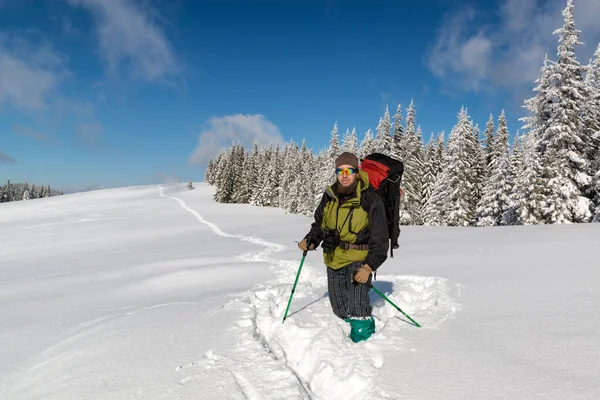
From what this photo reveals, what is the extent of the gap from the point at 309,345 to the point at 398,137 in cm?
3372

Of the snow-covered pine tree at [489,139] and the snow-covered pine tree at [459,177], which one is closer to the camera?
the snow-covered pine tree at [459,177]

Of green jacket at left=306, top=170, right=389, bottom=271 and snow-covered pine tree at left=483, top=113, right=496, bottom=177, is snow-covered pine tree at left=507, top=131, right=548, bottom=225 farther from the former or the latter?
green jacket at left=306, top=170, right=389, bottom=271

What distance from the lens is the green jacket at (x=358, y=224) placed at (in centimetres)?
415

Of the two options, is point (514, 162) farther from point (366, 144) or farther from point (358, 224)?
point (358, 224)

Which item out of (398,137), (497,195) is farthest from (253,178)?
(497,195)

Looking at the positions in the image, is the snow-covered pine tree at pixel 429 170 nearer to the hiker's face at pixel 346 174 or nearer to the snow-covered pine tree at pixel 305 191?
the snow-covered pine tree at pixel 305 191

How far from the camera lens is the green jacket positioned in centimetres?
415

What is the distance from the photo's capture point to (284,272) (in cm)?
886

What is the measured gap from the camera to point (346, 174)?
4312 mm

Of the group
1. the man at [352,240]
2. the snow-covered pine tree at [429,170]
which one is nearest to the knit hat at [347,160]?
the man at [352,240]

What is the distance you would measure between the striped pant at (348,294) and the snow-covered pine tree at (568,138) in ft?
78.1

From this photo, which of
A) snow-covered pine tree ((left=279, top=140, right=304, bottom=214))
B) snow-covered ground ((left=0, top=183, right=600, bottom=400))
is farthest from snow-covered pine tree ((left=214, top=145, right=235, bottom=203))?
snow-covered ground ((left=0, top=183, right=600, bottom=400))

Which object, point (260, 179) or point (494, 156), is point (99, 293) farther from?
point (260, 179)

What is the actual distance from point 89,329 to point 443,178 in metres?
34.4
